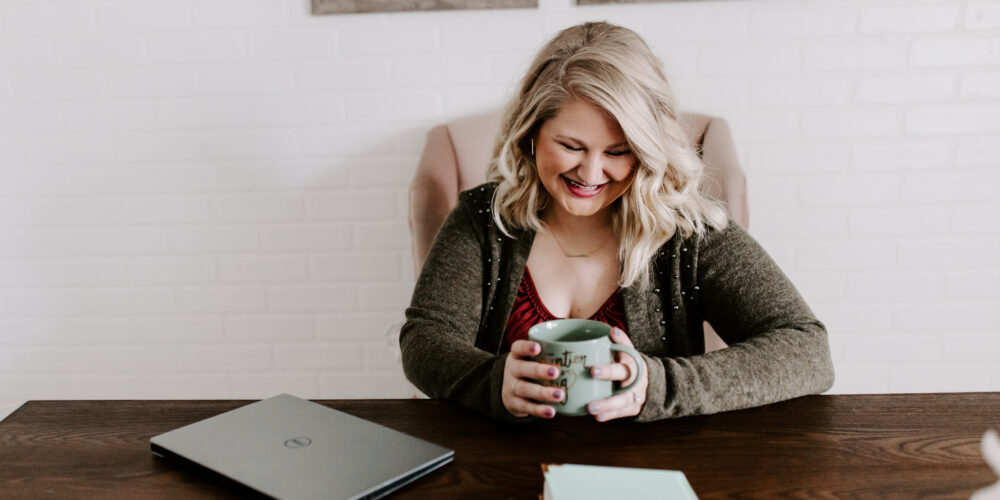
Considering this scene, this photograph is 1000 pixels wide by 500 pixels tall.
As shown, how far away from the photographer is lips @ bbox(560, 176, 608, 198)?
1.31 m

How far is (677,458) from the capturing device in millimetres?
876

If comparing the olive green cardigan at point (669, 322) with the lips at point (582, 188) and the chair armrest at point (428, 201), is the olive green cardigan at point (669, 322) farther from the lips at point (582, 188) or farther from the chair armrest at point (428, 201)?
the chair armrest at point (428, 201)

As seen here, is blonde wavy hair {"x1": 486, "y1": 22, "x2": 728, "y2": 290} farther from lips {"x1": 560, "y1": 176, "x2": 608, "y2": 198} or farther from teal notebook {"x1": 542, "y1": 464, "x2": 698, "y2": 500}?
teal notebook {"x1": 542, "y1": 464, "x2": 698, "y2": 500}

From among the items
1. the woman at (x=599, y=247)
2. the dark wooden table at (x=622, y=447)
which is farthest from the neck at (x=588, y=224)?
the dark wooden table at (x=622, y=447)

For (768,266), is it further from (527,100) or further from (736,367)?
(527,100)

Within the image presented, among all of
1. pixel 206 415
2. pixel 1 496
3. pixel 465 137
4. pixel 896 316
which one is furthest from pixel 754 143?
pixel 1 496

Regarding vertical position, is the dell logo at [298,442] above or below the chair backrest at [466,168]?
below

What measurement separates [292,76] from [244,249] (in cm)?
49

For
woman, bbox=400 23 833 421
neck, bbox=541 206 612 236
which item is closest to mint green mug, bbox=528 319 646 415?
woman, bbox=400 23 833 421

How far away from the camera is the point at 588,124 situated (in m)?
1.28

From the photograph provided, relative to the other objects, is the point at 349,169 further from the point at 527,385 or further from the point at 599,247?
the point at 527,385

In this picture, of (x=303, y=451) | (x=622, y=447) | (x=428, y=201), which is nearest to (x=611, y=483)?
(x=622, y=447)

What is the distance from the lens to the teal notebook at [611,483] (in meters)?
0.76

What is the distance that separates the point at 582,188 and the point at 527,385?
1.58 ft
